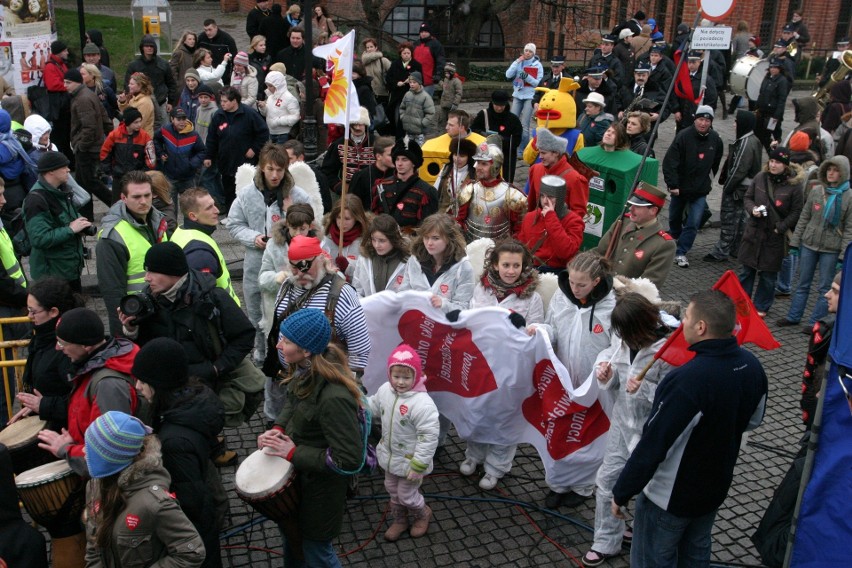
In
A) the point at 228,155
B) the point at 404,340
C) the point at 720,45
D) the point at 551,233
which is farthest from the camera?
the point at 720,45

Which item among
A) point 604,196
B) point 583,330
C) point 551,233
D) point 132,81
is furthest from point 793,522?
point 132,81

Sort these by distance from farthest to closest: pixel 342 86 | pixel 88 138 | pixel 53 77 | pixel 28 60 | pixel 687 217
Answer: pixel 28 60 < pixel 53 77 < pixel 88 138 < pixel 687 217 < pixel 342 86

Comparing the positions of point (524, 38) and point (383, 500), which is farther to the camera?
point (524, 38)

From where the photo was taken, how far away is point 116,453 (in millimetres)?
3773

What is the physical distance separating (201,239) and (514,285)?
2297 millimetres

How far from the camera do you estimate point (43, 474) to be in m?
4.47

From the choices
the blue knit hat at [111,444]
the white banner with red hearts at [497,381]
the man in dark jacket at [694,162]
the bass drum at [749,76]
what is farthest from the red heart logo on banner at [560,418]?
the bass drum at [749,76]

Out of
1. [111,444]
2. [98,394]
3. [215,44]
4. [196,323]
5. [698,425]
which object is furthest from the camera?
[215,44]

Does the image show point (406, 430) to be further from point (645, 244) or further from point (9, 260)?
point (9, 260)

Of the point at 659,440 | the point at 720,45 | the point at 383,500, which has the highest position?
the point at 720,45

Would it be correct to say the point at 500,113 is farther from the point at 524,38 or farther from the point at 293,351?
the point at 524,38

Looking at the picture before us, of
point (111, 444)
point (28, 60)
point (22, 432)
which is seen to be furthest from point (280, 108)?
point (111, 444)

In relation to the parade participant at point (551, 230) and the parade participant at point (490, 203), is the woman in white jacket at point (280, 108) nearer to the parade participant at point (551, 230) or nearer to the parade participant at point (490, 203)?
the parade participant at point (490, 203)

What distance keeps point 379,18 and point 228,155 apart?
43.3 ft
